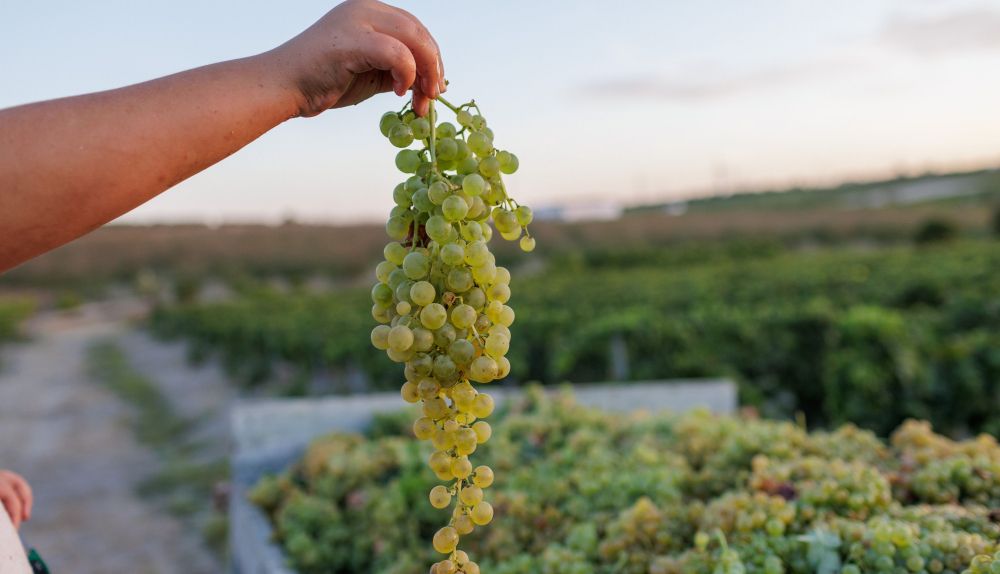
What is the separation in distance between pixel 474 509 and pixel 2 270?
802 millimetres

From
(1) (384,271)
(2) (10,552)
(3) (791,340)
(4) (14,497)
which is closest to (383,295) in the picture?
(1) (384,271)

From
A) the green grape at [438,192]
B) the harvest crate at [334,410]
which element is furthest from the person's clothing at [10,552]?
the harvest crate at [334,410]

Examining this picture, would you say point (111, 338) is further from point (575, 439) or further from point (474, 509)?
point (474, 509)

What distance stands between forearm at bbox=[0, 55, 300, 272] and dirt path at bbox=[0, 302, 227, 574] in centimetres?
520

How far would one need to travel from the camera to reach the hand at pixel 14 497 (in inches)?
63.9

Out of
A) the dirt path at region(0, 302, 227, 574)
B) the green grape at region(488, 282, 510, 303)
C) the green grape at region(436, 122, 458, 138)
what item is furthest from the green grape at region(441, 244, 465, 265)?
the dirt path at region(0, 302, 227, 574)

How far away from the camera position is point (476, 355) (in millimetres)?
1265

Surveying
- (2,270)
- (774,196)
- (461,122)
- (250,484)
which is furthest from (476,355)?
(774,196)

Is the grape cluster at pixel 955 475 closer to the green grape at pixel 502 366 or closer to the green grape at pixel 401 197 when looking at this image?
the green grape at pixel 502 366

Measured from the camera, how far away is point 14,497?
1.63 m

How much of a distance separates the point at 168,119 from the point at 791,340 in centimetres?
666

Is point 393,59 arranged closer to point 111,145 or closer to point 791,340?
point 111,145

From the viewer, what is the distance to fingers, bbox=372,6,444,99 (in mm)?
1248

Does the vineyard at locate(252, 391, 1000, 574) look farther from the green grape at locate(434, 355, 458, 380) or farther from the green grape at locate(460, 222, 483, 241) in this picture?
the green grape at locate(460, 222, 483, 241)
